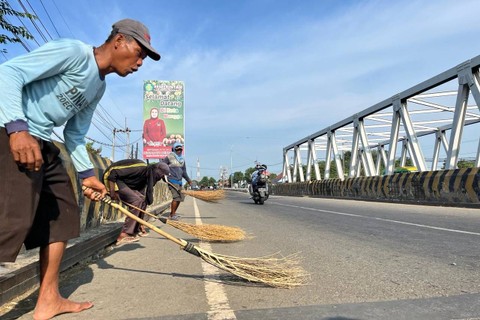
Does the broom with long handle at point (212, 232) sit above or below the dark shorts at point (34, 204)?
below

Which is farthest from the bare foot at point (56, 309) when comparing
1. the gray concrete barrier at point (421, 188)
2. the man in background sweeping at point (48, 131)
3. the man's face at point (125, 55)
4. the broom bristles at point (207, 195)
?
the gray concrete barrier at point (421, 188)

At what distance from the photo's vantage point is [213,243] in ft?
18.6

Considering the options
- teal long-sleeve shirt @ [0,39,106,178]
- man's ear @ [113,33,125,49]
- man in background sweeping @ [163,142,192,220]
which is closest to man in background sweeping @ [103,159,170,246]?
man in background sweeping @ [163,142,192,220]

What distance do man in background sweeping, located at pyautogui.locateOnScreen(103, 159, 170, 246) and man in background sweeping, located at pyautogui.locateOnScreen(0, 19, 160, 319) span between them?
2922 mm

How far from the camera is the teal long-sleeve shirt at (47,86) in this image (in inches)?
83.2

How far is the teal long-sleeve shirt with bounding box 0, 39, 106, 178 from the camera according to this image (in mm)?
2113

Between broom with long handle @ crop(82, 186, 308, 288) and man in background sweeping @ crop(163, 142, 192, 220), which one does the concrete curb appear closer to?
broom with long handle @ crop(82, 186, 308, 288)

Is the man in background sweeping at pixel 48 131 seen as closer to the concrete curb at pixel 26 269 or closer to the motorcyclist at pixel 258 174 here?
the concrete curb at pixel 26 269

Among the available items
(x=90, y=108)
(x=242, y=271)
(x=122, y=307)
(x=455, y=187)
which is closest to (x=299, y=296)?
(x=242, y=271)

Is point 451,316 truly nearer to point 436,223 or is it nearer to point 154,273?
point 154,273

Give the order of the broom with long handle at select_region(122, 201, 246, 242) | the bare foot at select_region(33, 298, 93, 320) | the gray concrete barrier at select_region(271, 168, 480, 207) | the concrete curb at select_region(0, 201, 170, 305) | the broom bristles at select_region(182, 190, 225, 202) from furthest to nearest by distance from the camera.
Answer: the gray concrete barrier at select_region(271, 168, 480, 207)
the broom bristles at select_region(182, 190, 225, 202)
the broom with long handle at select_region(122, 201, 246, 242)
the concrete curb at select_region(0, 201, 170, 305)
the bare foot at select_region(33, 298, 93, 320)

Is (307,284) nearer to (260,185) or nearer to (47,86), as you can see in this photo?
(47,86)

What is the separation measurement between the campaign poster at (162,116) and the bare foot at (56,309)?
21.6 metres

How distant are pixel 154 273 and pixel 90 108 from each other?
1.84 meters
